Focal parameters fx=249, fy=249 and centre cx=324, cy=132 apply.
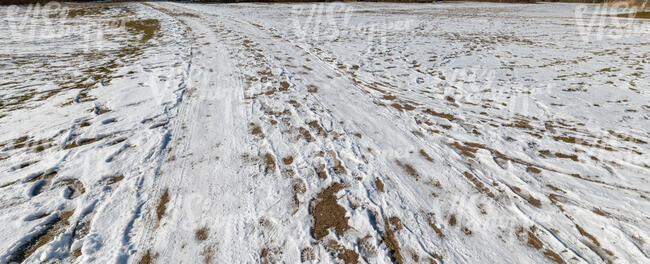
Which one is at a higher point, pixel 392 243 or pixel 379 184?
pixel 379 184

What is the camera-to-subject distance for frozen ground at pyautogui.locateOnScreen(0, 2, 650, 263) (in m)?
2.55

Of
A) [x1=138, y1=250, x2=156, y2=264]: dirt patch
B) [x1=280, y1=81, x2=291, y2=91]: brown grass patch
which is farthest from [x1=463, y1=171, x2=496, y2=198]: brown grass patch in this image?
[x1=280, y1=81, x2=291, y2=91]: brown grass patch

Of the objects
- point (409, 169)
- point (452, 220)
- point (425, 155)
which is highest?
point (425, 155)

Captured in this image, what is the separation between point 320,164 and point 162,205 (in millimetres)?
2013

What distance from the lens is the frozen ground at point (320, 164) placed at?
2.55 m

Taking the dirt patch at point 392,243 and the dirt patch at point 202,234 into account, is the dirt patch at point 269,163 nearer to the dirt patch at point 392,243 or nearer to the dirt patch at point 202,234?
the dirt patch at point 202,234

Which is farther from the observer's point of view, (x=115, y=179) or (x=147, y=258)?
(x=115, y=179)

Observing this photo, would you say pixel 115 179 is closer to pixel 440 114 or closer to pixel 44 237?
pixel 44 237

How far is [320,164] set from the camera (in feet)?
12.0

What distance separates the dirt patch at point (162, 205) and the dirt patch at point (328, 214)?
1722 millimetres

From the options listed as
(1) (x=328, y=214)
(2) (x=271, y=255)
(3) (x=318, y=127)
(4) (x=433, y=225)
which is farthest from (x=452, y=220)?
(3) (x=318, y=127)

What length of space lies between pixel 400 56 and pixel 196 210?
29.0ft

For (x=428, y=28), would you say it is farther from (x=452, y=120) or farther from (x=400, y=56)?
(x=452, y=120)

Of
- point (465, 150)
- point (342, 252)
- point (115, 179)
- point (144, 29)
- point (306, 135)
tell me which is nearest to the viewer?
point (342, 252)
